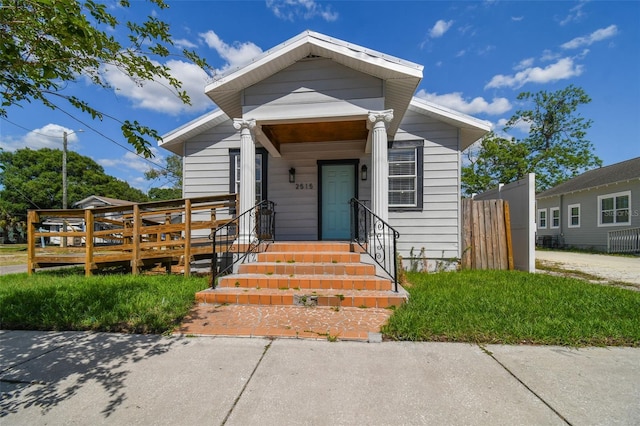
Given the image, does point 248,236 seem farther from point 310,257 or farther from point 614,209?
point 614,209

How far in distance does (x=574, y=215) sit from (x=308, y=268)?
740 inches

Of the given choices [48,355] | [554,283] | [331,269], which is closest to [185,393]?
[48,355]

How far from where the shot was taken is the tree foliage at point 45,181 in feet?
83.6

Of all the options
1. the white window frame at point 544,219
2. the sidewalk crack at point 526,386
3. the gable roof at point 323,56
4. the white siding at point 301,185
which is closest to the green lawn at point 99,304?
the white siding at point 301,185

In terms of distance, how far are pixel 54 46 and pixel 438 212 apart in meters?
7.17

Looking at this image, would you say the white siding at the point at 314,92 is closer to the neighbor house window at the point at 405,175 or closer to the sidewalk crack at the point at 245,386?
the neighbor house window at the point at 405,175

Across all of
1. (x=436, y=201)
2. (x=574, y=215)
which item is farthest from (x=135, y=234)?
(x=574, y=215)

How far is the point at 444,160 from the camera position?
724cm

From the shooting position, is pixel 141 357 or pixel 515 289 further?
pixel 515 289

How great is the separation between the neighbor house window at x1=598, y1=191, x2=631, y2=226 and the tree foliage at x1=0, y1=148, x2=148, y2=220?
1524 inches

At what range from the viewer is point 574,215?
16719 millimetres

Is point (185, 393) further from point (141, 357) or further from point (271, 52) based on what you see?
point (271, 52)

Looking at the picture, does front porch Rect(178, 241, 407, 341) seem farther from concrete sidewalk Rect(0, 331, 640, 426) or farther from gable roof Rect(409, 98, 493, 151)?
gable roof Rect(409, 98, 493, 151)

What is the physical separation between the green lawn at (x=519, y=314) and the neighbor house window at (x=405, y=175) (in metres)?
2.54
